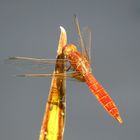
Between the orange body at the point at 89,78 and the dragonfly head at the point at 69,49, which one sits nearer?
the orange body at the point at 89,78

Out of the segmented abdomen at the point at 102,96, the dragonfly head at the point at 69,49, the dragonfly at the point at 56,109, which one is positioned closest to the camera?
the segmented abdomen at the point at 102,96

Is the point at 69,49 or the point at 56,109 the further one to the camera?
the point at 56,109

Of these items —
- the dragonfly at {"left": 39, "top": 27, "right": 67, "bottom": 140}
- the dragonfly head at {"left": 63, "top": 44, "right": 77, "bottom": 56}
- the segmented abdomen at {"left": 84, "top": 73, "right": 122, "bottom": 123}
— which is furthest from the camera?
the dragonfly at {"left": 39, "top": 27, "right": 67, "bottom": 140}

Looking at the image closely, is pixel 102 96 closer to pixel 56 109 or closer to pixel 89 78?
pixel 89 78

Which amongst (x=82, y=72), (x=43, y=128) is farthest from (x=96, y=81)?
(x=43, y=128)

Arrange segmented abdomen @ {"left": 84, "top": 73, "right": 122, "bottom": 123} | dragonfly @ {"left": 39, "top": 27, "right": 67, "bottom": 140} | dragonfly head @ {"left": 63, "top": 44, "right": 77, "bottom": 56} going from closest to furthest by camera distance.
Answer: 1. segmented abdomen @ {"left": 84, "top": 73, "right": 122, "bottom": 123}
2. dragonfly head @ {"left": 63, "top": 44, "right": 77, "bottom": 56}
3. dragonfly @ {"left": 39, "top": 27, "right": 67, "bottom": 140}

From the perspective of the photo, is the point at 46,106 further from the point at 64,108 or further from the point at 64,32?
the point at 64,32

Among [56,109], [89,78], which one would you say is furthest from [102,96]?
[56,109]
